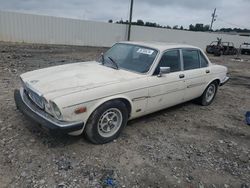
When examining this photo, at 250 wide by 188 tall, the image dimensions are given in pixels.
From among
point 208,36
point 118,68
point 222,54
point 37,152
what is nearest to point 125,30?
point 222,54

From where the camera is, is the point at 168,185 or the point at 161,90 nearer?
the point at 168,185

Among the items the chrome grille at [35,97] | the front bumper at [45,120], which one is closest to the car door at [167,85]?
the front bumper at [45,120]

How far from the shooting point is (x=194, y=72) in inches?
192

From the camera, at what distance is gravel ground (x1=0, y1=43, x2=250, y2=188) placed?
2.84m

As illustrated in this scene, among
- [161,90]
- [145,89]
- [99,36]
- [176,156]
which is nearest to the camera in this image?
[176,156]

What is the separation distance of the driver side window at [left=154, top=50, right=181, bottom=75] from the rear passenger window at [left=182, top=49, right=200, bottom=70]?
24 centimetres

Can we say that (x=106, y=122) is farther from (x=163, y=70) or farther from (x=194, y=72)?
(x=194, y=72)

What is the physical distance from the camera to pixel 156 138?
394 centimetres

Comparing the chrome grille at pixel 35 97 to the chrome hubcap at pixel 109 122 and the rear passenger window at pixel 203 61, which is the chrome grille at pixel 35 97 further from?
the rear passenger window at pixel 203 61

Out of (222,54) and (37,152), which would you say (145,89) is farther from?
(222,54)

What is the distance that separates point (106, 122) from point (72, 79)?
0.84 metres

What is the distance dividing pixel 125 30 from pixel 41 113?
19.5 metres

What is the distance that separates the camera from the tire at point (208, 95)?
18.4 ft

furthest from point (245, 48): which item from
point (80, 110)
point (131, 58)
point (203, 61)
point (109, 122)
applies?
point (80, 110)
